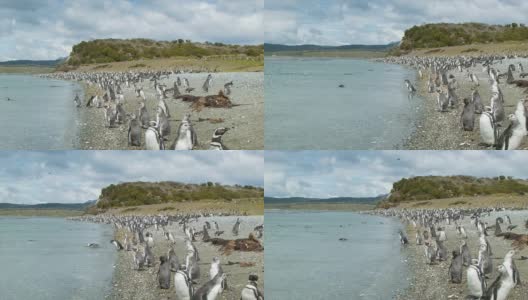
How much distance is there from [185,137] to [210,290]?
4.39ft

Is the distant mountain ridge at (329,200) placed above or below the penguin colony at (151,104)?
below

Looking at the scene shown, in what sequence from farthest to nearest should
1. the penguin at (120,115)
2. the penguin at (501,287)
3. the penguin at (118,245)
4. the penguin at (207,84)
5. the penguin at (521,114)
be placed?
1. the penguin at (118,245)
2. the penguin at (207,84)
3. the penguin at (120,115)
4. the penguin at (521,114)
5. the penguin at (501,287)

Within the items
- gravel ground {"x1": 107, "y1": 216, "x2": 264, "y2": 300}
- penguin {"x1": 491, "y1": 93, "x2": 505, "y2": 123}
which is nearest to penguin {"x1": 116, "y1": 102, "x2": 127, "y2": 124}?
gravel ground {"x1": 107, "y1": 216, "x2": 264, "y2": 300}

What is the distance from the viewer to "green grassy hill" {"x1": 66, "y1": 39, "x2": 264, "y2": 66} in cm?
610

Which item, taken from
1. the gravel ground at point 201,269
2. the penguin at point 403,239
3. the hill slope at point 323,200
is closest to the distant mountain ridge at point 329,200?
the hill slope at point 323,200

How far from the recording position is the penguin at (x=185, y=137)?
19.2 feet

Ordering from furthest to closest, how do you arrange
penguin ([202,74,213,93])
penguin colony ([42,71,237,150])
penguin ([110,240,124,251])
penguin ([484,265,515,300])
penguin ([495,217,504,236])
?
1. penguin ([110,240,124,251])
2. penguin ([202,74,213,93])
3. penguin colony ([42,71,237,150])
4. penguin ([495,217,504,236])
5. penguin ([484,265,515,300])

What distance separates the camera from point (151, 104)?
613 centimetres

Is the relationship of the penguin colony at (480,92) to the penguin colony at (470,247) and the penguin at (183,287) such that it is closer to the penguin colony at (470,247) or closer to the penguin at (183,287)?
the penguin colony at (470,247)

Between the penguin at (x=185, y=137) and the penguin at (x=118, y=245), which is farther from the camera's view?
the penguin at (x=118, y=245)

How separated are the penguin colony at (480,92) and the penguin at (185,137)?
186cm

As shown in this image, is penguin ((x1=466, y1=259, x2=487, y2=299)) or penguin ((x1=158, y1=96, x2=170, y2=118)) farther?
penguin ((x1=158, y1=96, x2=170, y2=118))

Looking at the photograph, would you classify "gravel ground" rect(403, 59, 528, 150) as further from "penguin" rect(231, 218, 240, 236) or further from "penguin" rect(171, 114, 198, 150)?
"penguin" rect(171, 114, 198, 150)

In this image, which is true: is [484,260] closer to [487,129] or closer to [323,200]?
[487,129]
